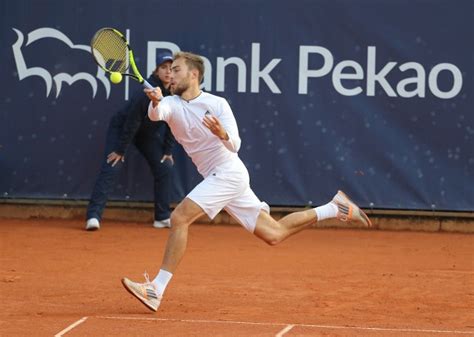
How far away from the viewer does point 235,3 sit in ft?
35.3

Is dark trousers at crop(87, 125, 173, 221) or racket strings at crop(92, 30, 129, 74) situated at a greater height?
racket strings at crop(92, 30, 129, 74)

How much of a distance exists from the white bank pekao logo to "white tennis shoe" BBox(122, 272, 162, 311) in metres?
4.46

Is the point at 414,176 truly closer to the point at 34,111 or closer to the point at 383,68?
the point at 383,68

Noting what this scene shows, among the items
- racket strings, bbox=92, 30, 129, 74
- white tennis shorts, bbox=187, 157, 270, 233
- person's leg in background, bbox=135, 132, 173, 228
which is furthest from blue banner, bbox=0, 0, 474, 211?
white tennis shorts, bbox=187, 157, 270, 233

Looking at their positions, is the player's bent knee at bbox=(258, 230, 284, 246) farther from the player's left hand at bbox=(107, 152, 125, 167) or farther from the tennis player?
the player's left hand at bbox=(107, 152, 125, 167)

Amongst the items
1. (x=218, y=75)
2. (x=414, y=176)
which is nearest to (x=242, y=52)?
(x=218, y=75)

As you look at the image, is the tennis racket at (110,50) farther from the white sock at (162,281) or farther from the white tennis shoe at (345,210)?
the white tennis shoe at (345,210)

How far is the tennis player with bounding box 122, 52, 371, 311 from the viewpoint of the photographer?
22.0 feet

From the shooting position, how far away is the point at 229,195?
7.01 m

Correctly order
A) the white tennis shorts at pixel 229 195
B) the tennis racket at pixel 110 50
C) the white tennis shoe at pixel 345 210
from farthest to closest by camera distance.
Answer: the white tennis shoe at pixel 345 210, the tennis racket at pixel 110 50, the white tennis shorts at pixel 229 195

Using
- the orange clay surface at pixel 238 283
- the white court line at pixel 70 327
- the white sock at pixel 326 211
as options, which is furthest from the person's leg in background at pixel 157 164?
the white court line at pixel 70 327

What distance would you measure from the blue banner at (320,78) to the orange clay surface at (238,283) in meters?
0.55

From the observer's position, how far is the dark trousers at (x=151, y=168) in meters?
10.5

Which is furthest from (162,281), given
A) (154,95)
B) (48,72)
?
(48,72)
